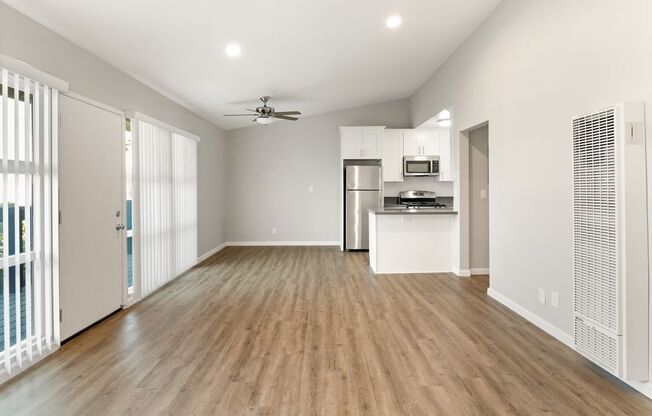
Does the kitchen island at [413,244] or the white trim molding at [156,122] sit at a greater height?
the white trim molding at [156,122]

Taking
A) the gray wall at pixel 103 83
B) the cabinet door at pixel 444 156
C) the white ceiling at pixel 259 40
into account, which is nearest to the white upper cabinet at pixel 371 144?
the cabinet door at pixel 444 156

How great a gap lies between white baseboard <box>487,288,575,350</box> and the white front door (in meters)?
4.11

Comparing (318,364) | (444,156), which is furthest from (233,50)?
(444,156)

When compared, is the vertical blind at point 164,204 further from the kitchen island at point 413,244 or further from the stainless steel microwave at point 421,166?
the stainless steel microwave at point 421,166

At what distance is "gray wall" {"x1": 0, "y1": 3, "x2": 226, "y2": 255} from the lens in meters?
2.45

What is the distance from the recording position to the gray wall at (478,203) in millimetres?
5070

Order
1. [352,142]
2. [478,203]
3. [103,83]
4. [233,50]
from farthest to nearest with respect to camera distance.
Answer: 1. [352,142]
2. [478,203]
3. [233,50]
4. [103,83]

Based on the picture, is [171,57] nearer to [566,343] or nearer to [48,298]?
[48,298]

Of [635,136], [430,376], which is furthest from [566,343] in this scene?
[635,136]

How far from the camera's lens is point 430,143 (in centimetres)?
717

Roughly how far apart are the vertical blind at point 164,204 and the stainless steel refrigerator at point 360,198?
305cm

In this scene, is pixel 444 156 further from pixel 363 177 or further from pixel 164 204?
pixel 164 204

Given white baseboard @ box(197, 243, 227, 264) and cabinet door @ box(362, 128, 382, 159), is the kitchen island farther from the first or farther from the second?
white baseboard @ box(197, 243, 227, 264)

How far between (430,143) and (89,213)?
6062 millimetres
